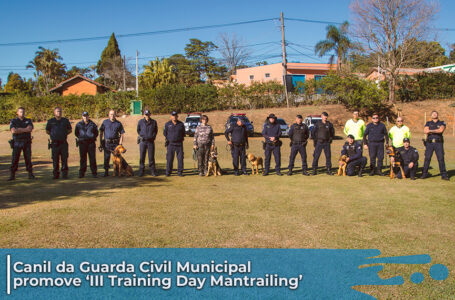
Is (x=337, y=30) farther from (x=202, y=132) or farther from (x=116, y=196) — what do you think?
(x=116, y=196)

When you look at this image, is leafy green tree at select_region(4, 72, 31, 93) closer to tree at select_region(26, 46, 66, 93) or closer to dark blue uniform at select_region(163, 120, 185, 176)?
tree at select_region(26, 46, 66, 93)

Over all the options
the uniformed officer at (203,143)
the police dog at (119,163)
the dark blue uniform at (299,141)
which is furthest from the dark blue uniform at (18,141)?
the dark blue uniform at (299,141)

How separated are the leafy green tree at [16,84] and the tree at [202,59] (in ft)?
87.2

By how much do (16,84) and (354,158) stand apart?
65.8 m

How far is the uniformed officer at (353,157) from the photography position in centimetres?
1174

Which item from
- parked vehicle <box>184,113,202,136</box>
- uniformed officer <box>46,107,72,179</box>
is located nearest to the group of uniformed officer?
uniformed officer <box>46,107,72,179</box>

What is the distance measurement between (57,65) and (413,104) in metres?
56.8

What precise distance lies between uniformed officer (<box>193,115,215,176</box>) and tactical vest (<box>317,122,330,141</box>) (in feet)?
10.6

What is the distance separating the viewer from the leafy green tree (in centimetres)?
6396

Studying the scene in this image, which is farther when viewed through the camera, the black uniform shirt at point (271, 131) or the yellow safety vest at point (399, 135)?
the black uniform shirt at point (271, 131)

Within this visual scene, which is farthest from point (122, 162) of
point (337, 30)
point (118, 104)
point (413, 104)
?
point (337, 30)

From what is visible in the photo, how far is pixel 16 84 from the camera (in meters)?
64.4

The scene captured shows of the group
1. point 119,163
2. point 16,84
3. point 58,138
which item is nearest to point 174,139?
point 119,163

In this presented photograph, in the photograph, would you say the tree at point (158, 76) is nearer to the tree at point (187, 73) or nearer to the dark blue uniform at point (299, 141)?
the tree at point (187, 73)
